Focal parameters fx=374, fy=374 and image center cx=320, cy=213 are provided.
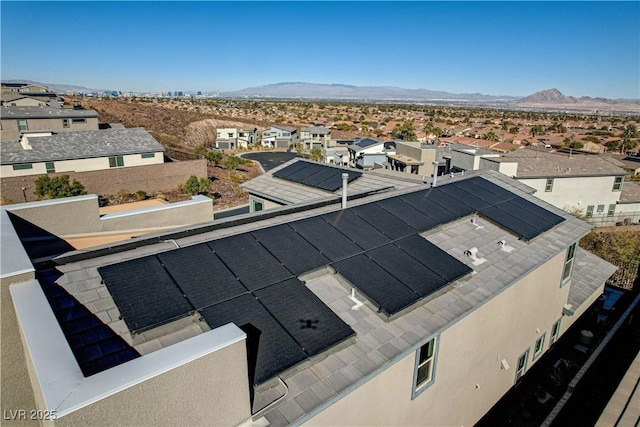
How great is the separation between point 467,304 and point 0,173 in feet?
141

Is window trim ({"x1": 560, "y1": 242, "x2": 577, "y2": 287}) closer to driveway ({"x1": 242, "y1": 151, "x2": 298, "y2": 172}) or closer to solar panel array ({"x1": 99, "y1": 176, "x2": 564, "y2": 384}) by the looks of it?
solar panel array ({"x1": 99, "y1": 176, "x2": 564, "y2": 384})

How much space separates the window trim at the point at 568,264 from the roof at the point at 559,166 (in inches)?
813

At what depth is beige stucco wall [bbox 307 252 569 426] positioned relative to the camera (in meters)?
7.48

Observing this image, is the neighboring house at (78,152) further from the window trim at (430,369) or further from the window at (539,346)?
the window at (539,346)

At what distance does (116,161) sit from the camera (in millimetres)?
41531

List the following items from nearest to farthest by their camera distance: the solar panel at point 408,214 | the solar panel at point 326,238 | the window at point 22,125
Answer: the solar panel at point 326,238 < the solar panel at point 408,214 < the window at point 22,125

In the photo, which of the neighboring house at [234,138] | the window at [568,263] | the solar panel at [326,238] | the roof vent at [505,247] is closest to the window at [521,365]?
the window at [568,263]

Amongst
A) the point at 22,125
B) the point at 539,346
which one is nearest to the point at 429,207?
the point at 539,346

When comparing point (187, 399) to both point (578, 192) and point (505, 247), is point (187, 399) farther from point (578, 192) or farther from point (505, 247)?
point (578, 192)

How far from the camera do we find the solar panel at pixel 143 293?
6.50 meters

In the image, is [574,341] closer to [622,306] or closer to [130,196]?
[622,306]

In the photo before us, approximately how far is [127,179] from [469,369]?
40984mm

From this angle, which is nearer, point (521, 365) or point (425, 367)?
point (425, 367)

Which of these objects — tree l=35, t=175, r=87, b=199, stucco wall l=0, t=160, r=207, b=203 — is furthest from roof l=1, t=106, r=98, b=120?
tree l=35, t=175, r=87, b=199
